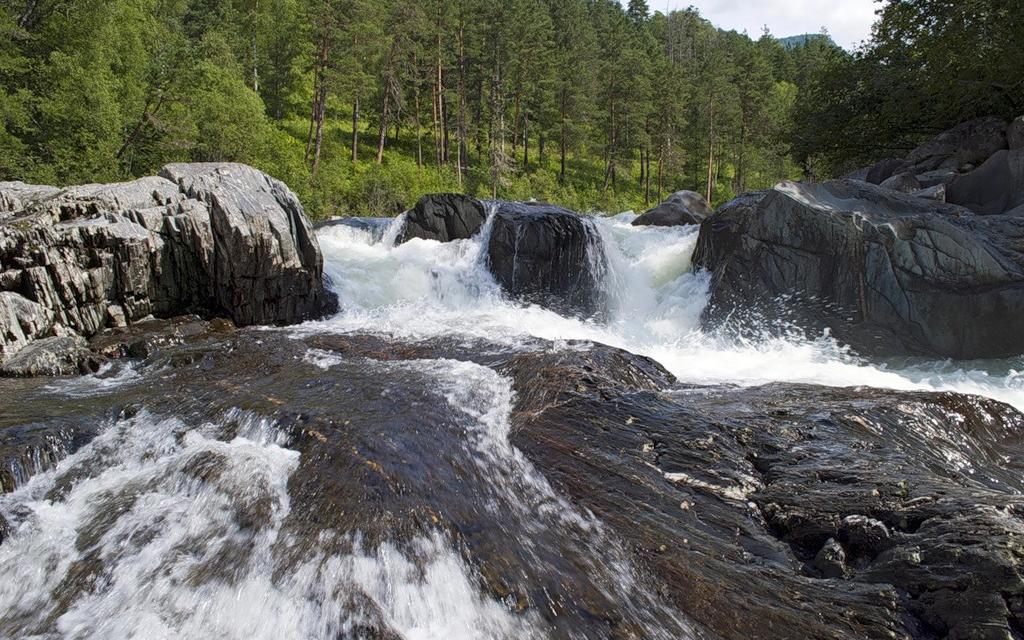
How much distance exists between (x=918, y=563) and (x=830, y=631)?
0.80m

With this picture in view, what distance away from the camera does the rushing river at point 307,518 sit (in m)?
3.55

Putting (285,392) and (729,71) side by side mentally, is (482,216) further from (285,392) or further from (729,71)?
(729,71)

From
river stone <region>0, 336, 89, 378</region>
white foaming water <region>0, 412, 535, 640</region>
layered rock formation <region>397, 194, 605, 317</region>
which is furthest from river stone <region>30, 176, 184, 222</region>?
layered rock formation <region>397, 194, 605, 317</region>

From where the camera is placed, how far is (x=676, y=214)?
2403cm

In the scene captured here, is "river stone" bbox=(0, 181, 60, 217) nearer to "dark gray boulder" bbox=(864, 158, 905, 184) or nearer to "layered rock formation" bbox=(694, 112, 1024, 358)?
"layered rock formation" bbox=(694, 112, 1024, 358)

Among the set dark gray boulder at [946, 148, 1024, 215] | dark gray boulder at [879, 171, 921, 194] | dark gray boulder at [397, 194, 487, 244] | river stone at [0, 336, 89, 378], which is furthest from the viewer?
dark gray boulder at [397, 194, 487, 244]

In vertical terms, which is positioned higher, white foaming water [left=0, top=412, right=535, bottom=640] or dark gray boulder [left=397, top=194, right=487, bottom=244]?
dark gray boulder [left=397, top=194, right=487, bottom=244]

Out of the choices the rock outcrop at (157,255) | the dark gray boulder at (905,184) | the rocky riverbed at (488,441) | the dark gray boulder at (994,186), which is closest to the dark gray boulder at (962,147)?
the dark gray boulder at (905,184)

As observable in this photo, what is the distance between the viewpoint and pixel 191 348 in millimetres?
8664

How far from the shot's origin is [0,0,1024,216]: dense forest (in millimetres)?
16766

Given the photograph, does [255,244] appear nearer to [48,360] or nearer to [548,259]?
[48,360]

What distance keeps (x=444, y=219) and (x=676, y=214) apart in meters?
12.0

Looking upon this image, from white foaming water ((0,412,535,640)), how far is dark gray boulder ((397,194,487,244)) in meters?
11.6

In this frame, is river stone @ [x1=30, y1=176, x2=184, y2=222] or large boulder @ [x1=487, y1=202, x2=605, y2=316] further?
large boulder @ [x1=487, y1=202, x2=605, y2=316]
